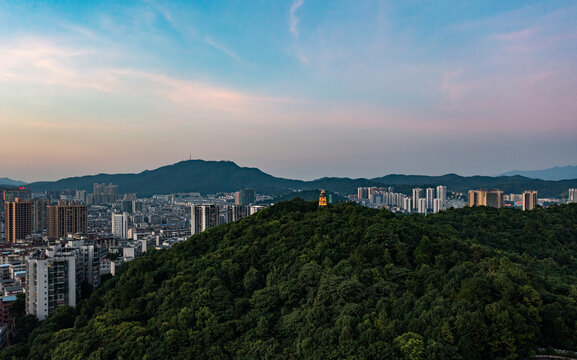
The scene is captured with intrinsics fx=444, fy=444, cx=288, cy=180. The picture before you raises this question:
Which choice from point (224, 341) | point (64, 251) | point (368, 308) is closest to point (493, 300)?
point (368, 308)

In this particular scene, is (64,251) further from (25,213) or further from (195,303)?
(25,213)

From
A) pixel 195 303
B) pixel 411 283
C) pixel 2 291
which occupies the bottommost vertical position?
pixel 2 291

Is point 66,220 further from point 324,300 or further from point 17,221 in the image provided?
point 324,300

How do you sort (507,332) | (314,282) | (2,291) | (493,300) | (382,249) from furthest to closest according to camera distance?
(2,291) < (382,249) < (314,282) < (493,300) < (507,332)

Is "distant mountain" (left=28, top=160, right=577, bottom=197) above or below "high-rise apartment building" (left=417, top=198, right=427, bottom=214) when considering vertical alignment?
above

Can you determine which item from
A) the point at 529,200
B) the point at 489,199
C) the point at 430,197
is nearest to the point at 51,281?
the point at 489,199

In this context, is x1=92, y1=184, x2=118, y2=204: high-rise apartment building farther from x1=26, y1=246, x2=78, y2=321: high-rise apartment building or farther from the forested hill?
the forested hill

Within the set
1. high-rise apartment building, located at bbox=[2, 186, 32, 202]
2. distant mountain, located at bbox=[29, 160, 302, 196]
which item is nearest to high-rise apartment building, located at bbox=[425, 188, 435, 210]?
distant mountain, located at bbox=[29, 160, 302, 196]
